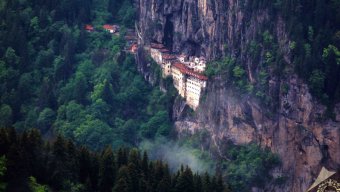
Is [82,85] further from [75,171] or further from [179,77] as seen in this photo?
[75,171]

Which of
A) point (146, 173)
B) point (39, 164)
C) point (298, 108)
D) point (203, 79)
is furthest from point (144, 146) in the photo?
point (39, 164)

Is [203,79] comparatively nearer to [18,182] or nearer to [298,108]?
[298,108]

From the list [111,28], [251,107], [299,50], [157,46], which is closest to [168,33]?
[157,46]

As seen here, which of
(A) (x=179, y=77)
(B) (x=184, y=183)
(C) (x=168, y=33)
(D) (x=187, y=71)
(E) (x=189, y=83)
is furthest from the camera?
(C) (x=168, y=33)

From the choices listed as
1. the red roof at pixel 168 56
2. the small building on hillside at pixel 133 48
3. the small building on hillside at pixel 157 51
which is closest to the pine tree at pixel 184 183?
the red roof at pixel 168 56

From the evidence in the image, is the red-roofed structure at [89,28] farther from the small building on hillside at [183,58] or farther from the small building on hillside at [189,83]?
the small building on hillside at [189,83]

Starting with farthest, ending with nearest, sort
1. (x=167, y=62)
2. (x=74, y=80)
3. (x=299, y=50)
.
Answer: (x=74, y=80)
(x=167, y=62)
(x=299, y=50)
